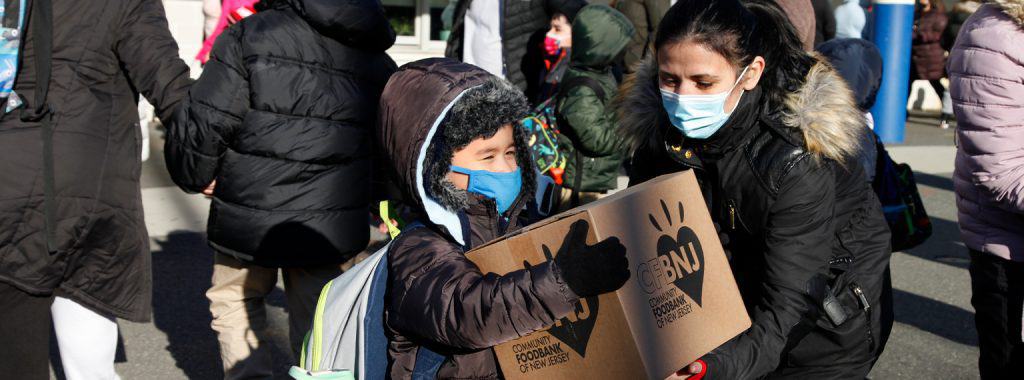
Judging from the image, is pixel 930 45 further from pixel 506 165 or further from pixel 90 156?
pixel 506 165

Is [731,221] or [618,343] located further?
[731,221]

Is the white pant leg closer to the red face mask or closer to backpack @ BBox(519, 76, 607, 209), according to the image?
backpack @ BBox(519, 76, 607, 209)

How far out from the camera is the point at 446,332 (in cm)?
209

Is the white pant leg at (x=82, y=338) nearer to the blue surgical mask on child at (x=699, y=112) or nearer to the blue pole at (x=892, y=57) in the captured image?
the blue surgical mask on child at (x=699, y=112)

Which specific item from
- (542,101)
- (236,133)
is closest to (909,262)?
(542,101)

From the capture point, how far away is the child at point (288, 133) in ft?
12.1

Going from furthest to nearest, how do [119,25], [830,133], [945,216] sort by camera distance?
[945,216] → [119,25] → [830,133]

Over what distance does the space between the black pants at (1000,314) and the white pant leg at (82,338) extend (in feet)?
9.40

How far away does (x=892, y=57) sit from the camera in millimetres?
12227

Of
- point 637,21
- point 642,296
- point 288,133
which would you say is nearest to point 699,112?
point 642,296

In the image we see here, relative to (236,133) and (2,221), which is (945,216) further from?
(2,221)

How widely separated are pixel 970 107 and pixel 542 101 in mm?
3343

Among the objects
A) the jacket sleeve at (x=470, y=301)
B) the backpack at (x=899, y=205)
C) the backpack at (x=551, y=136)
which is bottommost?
the backpack at (x=551, y=136)

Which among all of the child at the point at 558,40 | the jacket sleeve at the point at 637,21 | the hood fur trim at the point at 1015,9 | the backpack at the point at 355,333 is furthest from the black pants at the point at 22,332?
the jacket sleeve at the point at 637,21
